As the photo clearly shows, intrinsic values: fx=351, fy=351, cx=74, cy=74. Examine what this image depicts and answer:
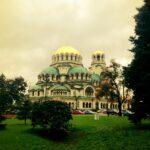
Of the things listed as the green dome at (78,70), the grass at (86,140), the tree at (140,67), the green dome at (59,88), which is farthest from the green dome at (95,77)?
the tree at (140,67)

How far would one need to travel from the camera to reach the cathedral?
9506 cm

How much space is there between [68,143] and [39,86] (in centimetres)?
7313

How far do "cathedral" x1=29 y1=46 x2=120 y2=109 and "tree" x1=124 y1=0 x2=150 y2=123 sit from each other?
6334 centimetres

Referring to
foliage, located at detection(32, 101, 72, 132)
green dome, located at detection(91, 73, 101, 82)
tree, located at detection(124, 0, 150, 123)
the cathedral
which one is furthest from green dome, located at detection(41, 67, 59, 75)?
tree, located at detection(124, 0, 150, 123)

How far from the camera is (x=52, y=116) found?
31.9m

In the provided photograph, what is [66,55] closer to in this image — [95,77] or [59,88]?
[95,77]

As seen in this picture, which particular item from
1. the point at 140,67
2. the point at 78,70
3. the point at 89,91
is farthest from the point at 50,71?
the point at 140,67

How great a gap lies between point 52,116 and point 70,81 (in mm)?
69093

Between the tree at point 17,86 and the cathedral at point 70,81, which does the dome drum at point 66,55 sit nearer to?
the cathedral at point 70,81

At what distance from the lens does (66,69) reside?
103188mm

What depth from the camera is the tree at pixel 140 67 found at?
95.0 ft

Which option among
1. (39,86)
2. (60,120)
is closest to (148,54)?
(60,120)

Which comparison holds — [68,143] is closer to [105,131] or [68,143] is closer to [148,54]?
[105,131]

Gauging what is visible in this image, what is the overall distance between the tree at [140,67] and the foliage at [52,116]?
6297mm
